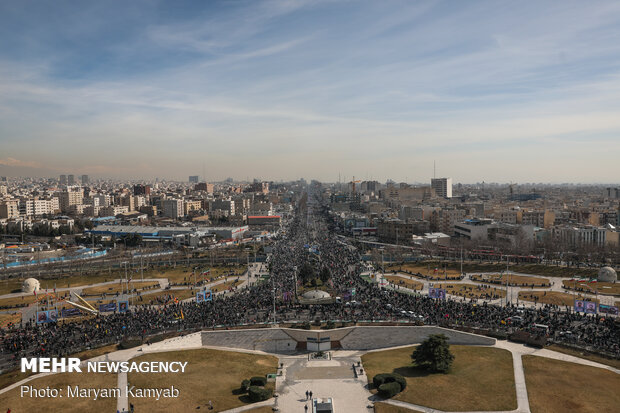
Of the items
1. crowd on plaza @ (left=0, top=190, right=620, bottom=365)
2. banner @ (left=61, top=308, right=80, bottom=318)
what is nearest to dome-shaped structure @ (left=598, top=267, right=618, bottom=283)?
crowd on plaza @ (left=0, top=190, right=620, bottom=365)

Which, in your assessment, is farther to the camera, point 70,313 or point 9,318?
point 9,318

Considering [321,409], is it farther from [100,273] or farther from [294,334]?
[100,273]

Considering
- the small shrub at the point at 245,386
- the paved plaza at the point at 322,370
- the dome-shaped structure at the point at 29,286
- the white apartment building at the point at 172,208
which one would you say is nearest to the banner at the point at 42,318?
the paved plaza at the point at 322,370

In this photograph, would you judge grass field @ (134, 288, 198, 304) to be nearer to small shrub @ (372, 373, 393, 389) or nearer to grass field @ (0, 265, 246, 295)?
grass field @ (0, 265, 246, 295)

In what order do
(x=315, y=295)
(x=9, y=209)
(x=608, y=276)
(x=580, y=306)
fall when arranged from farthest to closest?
(x=9, y=209) < (x=608, y=276) < (x=315, y=295) < (x=580, y=306)

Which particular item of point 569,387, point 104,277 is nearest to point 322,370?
point 569,387

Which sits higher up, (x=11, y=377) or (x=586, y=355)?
(x=11, y=377)

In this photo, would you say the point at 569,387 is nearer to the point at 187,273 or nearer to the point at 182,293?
the point at 182,293
